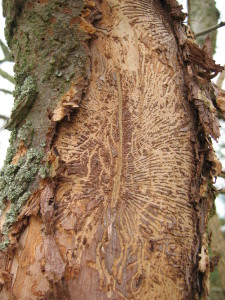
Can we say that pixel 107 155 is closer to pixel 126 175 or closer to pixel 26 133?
pixel 126 175

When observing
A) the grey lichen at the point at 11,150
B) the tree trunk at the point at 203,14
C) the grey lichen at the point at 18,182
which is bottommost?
the grey lichen at the point at 18,182

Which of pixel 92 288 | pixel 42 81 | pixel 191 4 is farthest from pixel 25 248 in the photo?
pixel 191 4

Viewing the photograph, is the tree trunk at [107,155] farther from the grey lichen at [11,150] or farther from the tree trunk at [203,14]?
the tree trunk at [203,14]

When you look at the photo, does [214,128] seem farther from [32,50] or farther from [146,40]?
[32,50]

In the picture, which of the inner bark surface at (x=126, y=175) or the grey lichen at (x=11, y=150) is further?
the grey lichen at (x=11, y=150)

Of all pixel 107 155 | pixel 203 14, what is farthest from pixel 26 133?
pixel 203 14

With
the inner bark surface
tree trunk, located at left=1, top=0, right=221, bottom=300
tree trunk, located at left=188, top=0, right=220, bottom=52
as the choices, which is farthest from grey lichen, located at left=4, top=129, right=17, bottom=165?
tree trunk, located at left=188, top=0, right=220, bottom=52

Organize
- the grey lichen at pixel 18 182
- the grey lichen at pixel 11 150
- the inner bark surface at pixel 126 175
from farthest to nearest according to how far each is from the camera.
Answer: the grey lichen at pixel 11 150 → the grey lichen at pixel 18 182 → the inner bark surface at pixel 126 175

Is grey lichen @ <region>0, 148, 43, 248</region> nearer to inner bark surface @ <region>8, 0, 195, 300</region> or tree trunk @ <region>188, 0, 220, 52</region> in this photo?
inner bark surface @ <region>8, 0, 195, 300</region>

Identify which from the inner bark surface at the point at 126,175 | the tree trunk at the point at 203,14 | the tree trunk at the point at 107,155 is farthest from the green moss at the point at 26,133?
the tree trunk at the point at 203,14
